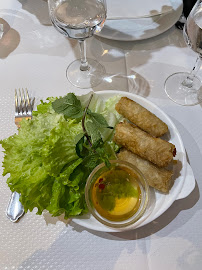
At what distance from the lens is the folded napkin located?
1.52m

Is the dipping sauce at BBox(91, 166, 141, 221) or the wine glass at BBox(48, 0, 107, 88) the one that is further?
the wine glass at BBox(48, 0, 107, 88)

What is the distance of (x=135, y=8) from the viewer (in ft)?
5.03

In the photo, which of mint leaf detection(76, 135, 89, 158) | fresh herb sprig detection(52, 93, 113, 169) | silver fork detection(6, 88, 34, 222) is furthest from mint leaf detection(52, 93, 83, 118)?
silver fork detection(6, 88, 34, 222)

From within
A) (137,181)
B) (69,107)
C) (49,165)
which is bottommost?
(137,181)

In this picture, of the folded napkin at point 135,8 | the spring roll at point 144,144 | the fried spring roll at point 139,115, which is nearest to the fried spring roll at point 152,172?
the spring roll at point 144,144

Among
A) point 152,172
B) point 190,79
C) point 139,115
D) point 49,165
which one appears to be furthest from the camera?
point 190,79

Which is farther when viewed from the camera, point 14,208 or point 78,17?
point 78,17

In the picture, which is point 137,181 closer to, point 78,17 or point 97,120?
point 97,120

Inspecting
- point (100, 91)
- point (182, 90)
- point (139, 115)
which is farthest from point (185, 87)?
point (100, 91)

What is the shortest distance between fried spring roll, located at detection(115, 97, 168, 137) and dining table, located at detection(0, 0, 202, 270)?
7.0 inches

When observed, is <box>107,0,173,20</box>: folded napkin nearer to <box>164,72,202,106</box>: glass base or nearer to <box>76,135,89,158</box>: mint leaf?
<box>164,72,202,106</box>: glass base

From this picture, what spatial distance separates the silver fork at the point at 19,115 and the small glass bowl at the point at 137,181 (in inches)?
12.1

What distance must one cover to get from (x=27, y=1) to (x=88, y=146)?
3.73 feet

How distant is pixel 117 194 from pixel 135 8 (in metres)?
1.04
